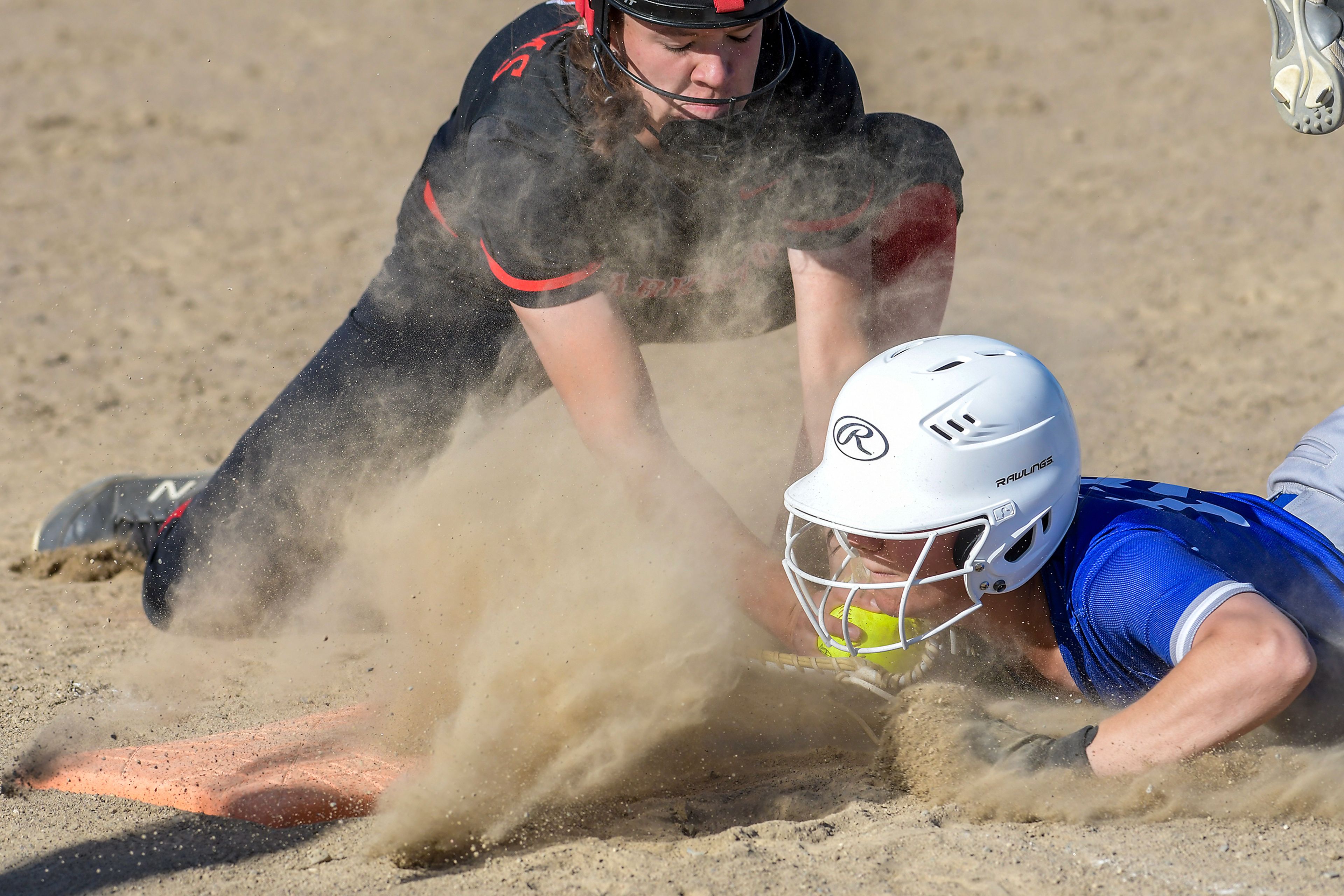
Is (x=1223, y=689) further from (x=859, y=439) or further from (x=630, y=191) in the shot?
(x=630, y=191)

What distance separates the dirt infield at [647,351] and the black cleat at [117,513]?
14 cm

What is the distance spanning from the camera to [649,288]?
3.65 metres

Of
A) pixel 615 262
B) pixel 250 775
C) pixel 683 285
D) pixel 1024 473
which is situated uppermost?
pixel 615 262

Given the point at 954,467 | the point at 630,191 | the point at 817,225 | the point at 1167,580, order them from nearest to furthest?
the point at 1167,580, the point at 954,467, the point at 630,191, the point at 817,225

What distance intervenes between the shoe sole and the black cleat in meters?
3.57

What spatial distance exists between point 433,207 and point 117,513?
1.87 meters

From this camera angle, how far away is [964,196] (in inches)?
326

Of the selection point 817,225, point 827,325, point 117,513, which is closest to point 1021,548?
point 827,325

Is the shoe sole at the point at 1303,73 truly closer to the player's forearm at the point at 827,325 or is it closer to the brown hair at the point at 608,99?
the player's forearm at the point at 827,325

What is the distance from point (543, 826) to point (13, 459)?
359 centimetres

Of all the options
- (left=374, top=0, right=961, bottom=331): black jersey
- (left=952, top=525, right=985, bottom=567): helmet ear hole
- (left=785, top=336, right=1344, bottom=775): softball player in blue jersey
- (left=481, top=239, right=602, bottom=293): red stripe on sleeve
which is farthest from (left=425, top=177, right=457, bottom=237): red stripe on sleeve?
(left=952, top=525, right=985, bottom=567): helmet ear hole

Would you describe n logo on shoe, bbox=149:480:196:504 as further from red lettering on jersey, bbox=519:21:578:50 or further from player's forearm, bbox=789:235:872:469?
player's forearm, bbox=789:235:872:469

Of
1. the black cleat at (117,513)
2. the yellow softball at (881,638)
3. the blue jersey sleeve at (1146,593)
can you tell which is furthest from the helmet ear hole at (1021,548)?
the black cleat at (117,513)

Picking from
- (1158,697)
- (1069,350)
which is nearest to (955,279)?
(1069,350)
